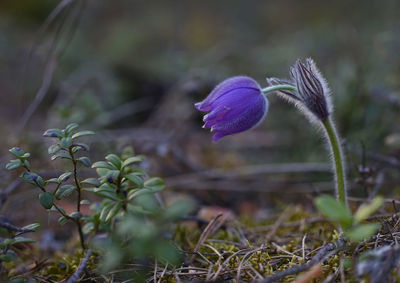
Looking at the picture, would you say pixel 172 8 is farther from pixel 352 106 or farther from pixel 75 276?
pixel 75 276

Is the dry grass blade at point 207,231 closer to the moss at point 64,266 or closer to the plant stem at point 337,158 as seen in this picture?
the moss at point 64,266

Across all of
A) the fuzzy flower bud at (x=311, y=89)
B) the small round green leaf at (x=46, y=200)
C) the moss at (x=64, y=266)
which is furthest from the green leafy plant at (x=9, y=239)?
the fuzzy flower bud at (x=311, y=89)

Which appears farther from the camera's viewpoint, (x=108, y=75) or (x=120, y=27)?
(x=120, y=27)

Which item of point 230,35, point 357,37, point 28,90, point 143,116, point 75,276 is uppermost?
point 230,35

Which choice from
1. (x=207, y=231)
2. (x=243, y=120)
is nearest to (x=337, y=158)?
(x=243, y=120)

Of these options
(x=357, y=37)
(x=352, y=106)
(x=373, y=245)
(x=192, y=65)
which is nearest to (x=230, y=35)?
(x=192, y=65)

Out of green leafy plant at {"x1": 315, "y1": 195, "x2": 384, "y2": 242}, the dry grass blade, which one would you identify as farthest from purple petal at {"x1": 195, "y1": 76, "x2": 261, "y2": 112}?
green leafy plant at {"x1": 315, "y1": 195, "x2": 384, "y2": 242}

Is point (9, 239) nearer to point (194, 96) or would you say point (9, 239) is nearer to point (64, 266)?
point (64, 266)
